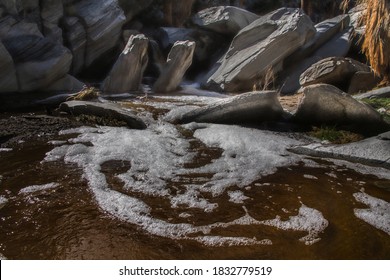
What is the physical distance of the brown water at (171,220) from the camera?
2.94 meters

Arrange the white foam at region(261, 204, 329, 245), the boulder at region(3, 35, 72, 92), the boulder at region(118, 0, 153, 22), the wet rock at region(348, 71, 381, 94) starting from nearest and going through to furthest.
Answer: the white foam at region(261, 204, 329, 245) → the wet rock at region(348, 71, 381, 94) → the boulder at region(3, 35, 72, 92) → the boulder at region(118, 0, 153, 22)

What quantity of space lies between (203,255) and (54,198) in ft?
6.44

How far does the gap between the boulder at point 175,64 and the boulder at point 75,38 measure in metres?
4.30

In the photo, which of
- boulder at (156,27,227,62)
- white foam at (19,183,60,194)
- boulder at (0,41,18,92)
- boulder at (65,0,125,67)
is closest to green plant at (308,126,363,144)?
white foam at (19,183,60,194)

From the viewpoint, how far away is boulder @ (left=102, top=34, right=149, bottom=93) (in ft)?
42.4

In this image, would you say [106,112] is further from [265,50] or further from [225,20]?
[225,20]

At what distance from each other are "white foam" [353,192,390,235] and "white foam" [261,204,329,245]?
471 millimetres

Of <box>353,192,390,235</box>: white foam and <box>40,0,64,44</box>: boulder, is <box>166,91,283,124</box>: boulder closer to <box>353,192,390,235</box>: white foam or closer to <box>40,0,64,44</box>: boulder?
<box>353,192,390,235</box>: white foam

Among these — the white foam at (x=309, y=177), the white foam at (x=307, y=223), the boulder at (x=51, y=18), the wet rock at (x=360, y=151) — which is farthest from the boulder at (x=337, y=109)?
the boulder at (x=51, y=18)

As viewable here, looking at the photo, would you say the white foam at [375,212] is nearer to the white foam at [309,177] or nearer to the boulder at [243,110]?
the white foam at [309,177]

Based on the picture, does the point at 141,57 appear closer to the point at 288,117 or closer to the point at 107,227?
the point at 288,117

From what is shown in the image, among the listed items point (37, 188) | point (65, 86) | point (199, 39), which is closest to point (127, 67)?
point (65, 86)

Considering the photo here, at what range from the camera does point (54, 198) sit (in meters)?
3.87

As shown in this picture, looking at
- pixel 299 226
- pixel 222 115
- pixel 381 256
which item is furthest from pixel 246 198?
pixel 222 115
